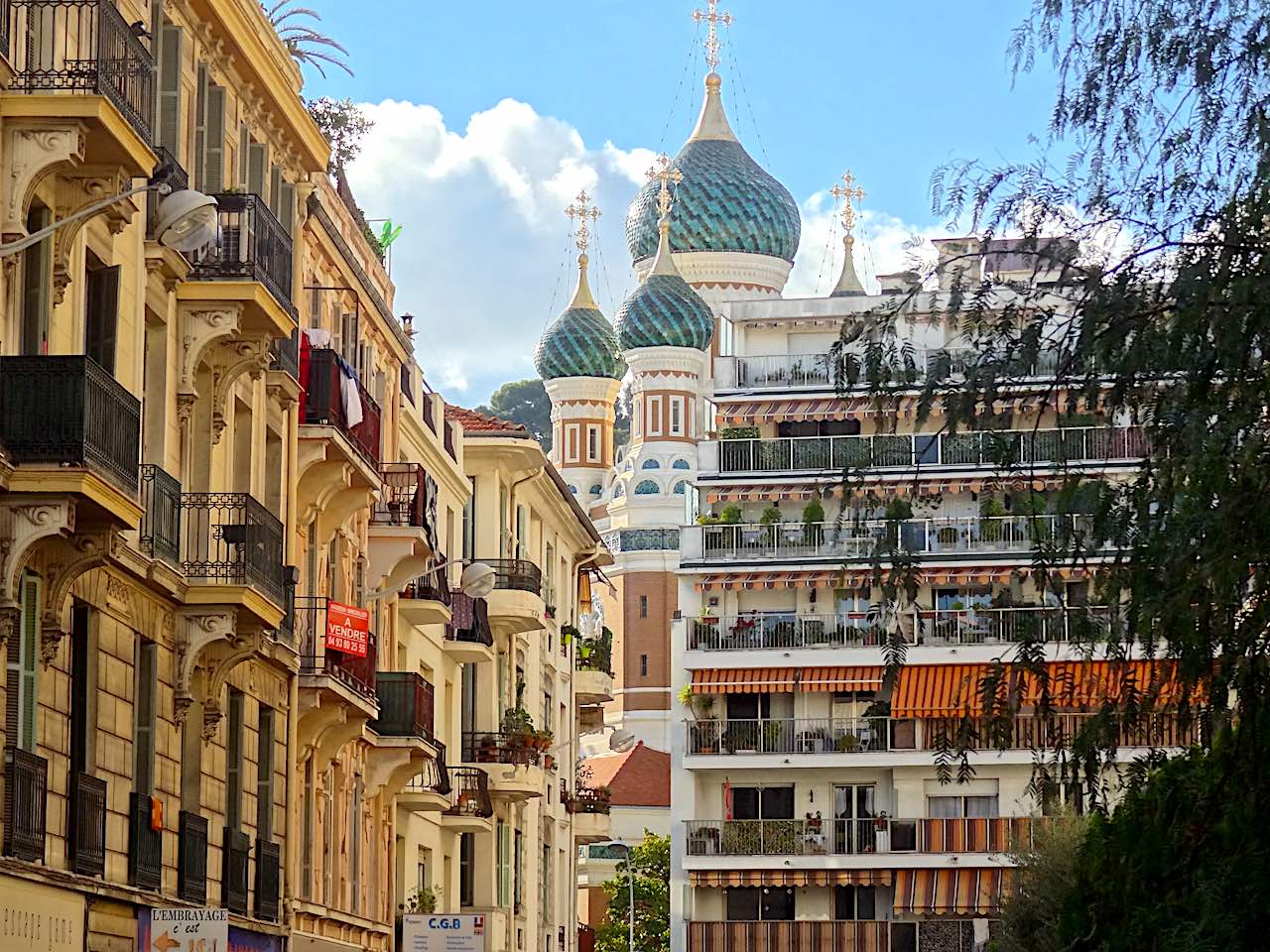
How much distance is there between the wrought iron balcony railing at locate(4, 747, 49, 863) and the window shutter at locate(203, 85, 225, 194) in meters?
8.88

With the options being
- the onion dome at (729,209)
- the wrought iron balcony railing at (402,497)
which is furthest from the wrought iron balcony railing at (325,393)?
the onion dome at (729,209)

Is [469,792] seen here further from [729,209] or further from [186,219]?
[729,209]

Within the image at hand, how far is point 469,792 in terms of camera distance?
5184cm

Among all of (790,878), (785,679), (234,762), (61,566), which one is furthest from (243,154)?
(785,679)

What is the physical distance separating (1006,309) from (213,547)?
1253 centimetres

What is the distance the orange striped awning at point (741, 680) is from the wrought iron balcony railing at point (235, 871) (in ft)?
148

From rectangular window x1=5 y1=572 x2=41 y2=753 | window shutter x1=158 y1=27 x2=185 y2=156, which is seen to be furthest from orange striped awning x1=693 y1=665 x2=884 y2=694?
rectangular window x1=5 y1=572 x2=41 y2=753

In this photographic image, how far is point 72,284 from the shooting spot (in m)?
24.6

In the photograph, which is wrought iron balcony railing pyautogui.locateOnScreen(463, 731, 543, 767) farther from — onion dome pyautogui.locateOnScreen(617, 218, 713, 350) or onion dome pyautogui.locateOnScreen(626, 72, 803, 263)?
onion dome pyautogui.locateOnScreen(626, 72, 803, 263)

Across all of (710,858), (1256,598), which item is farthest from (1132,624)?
(710,858)

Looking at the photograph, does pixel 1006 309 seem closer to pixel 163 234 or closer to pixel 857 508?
pixel 857 508

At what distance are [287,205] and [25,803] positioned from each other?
1320 centimetres

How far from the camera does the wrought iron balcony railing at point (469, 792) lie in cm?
5134

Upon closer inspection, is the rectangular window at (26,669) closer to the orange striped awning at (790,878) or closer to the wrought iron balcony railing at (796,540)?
the wrought iron balcony railing at (796,540)
